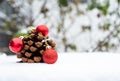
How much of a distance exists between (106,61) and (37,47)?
0.78ft

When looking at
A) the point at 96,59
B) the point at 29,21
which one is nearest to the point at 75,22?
the point at 29,21

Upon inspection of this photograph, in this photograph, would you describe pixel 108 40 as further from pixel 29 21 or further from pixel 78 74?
pixel 78 74

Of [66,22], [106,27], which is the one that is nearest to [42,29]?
[106,27]

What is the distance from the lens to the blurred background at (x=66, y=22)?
2977 mm

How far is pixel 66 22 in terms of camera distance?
336 cm

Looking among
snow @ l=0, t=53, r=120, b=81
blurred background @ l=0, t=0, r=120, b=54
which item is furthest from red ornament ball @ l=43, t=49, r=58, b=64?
blurred background @ l=0, t=0, r=120, b=54

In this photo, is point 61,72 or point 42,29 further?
point 42,29

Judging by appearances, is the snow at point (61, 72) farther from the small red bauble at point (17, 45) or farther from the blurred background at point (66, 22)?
the blurred background at point (66, 22)

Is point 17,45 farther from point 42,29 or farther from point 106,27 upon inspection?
point 106,27

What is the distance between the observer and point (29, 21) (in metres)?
3.07

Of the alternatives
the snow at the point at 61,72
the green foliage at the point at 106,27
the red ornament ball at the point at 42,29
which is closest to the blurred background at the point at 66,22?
the green foliage at the point at 106,27

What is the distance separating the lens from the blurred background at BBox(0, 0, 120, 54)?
117 inches

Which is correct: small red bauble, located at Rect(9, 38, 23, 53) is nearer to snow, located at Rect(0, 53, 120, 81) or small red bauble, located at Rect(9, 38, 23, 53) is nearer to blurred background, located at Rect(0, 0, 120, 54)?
snow, located at Rect(0, 53, 120, 81)

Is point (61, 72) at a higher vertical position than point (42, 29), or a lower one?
lower
